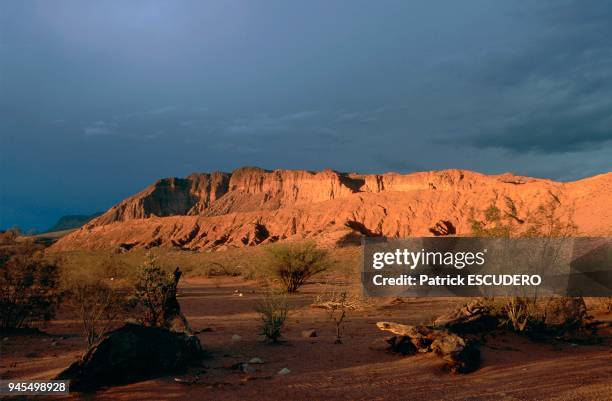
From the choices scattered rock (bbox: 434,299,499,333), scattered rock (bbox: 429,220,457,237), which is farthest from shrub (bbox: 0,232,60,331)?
scattered rock (bbox: 429,220,457,237)

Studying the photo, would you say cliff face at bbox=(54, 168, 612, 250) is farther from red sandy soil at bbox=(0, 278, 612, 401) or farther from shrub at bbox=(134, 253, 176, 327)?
shrub at bbox=(134, 253, 176, 327)

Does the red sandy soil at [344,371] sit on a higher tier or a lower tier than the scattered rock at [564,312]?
lower

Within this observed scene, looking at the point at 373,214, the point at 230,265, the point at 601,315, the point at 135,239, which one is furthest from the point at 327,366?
the point at 135,239

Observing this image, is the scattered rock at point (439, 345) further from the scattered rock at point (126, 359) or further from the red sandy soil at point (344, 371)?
the scattered rock at point (126, 359)

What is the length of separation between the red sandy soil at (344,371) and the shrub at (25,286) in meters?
0.76

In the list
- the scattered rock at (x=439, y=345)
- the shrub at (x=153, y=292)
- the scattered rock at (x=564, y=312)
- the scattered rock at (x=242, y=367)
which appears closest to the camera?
the scattered rock at (x=242, y=367)

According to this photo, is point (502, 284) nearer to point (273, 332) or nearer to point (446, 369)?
point (446, 369)

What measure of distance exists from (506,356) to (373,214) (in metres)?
74.5

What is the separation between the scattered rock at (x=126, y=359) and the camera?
19.8 feet

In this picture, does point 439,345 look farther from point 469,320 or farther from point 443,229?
point 443,229

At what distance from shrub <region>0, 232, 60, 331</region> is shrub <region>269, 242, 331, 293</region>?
33.0 ft

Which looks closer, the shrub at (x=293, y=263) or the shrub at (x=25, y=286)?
the shrub at (x=25, y=286)

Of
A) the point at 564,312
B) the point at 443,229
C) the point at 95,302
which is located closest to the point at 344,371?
the point at 95,302

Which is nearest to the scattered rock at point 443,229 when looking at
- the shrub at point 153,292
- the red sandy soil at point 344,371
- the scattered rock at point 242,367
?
the red sandy soil at point 344,371
